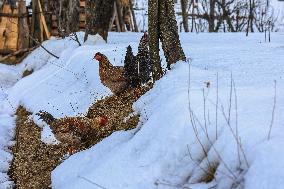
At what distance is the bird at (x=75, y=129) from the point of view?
17.7 ft

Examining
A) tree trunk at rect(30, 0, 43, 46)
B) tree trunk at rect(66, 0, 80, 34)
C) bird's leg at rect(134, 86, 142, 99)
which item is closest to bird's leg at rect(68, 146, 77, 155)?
bird's leg at rect(134, 86, 142, 99)

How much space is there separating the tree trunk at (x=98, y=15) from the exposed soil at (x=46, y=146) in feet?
13.9

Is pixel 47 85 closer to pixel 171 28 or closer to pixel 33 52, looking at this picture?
pixel 171 28

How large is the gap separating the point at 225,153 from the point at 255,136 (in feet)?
0.73

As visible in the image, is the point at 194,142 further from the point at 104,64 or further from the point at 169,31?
the point at 104,64

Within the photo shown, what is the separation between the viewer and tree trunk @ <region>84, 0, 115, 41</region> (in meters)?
10.8

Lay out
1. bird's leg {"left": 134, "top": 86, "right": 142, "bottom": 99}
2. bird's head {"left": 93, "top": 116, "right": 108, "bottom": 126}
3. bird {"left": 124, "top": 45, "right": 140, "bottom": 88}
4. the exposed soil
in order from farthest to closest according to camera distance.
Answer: bird {"left": 124, "top": 45, "right": 140, "bottom": 88} → bird's leg {"left": 134, "top": 86, "right": 142, "bottom": 99} → bird's head {"left": 93, "top": 116, "right": 108, "bottom": 126} → the exposed soil

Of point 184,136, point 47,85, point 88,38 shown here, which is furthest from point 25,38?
point 184,136

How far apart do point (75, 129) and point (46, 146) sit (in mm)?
883

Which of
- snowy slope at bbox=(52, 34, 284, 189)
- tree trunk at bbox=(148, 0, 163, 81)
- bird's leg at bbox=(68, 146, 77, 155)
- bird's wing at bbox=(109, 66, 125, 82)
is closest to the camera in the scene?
snowy slope at bbox=(52, 34, 284, 189)

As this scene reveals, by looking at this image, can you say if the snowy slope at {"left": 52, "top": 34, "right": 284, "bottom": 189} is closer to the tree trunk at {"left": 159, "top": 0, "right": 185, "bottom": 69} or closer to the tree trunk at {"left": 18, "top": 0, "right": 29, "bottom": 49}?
the tree trunk at {"left": 159, "top": 0, "right": 185, "bottom": 69}

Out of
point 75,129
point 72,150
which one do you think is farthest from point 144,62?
point 72,150

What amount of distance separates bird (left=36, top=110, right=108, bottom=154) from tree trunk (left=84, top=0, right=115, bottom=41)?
5558 mm

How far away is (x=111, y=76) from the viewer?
6.63 m
